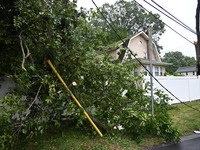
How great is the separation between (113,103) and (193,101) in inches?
252

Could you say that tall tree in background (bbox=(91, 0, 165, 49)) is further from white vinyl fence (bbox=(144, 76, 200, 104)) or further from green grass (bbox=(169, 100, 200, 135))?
green grass (bbox=(169, 100, 200, 135))

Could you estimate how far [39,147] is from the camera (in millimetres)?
3047

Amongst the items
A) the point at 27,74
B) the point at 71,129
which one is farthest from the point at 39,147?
the point at 27,74

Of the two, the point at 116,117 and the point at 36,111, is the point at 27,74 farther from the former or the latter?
the point at 116,117

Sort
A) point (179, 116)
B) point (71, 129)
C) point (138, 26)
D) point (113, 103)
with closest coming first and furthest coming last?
1. point (113, 103)
2. point (71, 129)
3. point (179, 116)
4. point (138, 26)

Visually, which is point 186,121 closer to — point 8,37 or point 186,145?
point 186,145

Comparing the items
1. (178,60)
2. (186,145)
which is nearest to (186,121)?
(186,145)

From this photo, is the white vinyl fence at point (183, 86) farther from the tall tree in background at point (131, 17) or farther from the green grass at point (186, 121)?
the tall tree in background at point (131, 17)

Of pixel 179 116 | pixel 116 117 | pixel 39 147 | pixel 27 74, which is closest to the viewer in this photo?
pixel 27 74

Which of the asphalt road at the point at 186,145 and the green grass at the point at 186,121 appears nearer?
the asphalt road at the point at 186,145

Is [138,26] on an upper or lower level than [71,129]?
upper

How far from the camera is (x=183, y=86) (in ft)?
25.1

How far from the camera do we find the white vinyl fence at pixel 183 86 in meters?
6.91

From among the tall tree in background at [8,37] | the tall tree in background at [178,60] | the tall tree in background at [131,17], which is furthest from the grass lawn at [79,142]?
the tall tree in background at [178,60]
